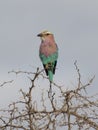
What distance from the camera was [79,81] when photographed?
488cm

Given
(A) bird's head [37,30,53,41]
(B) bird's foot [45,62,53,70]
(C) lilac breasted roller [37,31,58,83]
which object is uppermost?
(A) bird's head [37,30,53,41]

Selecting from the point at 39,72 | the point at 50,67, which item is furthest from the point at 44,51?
the point at 39,72

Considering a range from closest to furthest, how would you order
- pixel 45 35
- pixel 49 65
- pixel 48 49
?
1. pixel 49 65
2. pixel 45 35
3. pixel 48 49

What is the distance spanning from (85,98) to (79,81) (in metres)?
0.22

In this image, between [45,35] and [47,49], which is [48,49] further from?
[45,35]

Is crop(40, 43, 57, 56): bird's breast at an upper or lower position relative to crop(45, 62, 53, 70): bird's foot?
upper

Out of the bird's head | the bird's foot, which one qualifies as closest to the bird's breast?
the bird's head

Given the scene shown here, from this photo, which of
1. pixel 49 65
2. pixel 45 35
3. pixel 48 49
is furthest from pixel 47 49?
pixel 49 65

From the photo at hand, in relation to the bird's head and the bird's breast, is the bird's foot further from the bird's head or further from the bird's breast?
the bird's head

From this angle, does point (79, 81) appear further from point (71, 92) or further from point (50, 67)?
point (50, 67)

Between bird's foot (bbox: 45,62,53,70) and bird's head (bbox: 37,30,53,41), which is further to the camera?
bird's head (bbox: 37,30,53,41)

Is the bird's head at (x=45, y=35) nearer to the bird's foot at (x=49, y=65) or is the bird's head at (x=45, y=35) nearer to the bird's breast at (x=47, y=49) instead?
the bird's breast at (x=47, y=49)

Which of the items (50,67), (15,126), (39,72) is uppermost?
(50,67)

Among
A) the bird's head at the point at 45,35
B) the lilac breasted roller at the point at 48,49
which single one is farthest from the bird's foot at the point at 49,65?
the bird's head at the point at 45,35
